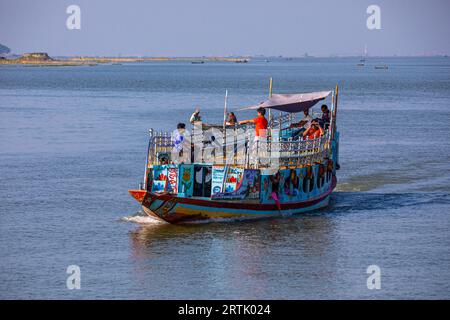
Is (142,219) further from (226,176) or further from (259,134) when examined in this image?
(259,134)

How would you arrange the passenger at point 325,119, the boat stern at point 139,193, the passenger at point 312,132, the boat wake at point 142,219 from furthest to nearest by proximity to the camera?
1. the passenger at point 325,119
2. the passenger at point 312,132
3. the boat wake at point 142,219
4. the boat stern at point 139,193

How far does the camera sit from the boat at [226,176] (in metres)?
32.0

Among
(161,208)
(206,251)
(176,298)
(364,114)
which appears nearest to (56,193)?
(161,208)

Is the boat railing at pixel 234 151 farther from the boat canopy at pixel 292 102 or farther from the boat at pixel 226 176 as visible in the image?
the boat canopy at pixel 292 102

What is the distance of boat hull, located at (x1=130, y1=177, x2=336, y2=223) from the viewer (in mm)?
31281

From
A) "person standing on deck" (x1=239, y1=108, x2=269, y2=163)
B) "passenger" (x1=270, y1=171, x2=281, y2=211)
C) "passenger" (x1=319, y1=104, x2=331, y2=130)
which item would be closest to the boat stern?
"person standing on deck" (x1=239, y1=108, x2=269, y2=163)

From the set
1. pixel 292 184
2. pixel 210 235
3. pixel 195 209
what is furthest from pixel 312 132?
pixel 210 235

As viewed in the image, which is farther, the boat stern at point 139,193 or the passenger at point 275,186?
the passenger at point 275,186

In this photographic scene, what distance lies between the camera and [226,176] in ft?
106

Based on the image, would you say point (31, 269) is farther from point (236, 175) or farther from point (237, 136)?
point (237, 136)

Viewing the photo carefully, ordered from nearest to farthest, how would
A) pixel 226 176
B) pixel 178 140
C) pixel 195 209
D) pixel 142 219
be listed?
1. pixel 195 209
2. pixel 226 176
3. pixel 178 140
4. pixel 142 219

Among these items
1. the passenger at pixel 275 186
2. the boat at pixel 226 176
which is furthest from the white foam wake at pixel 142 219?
the passenger at pixel 275 186

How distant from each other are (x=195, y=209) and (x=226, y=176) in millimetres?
1584

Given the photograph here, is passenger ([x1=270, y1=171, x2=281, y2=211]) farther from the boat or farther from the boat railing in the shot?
the boat railing
